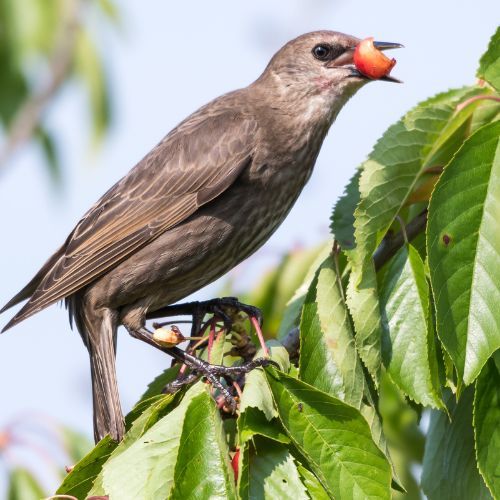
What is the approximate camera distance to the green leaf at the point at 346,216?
3.29m

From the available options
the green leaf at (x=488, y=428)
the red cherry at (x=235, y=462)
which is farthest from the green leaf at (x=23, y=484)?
the green leaf at (x=488, y=428)

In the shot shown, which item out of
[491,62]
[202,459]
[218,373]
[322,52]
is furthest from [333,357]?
[322,52]

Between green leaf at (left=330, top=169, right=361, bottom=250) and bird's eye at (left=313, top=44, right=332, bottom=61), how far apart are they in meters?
1.64

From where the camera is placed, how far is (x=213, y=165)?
4.65 m

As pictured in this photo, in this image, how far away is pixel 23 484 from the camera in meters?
4.83

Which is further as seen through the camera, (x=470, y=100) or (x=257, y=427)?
(x=470, y=100)

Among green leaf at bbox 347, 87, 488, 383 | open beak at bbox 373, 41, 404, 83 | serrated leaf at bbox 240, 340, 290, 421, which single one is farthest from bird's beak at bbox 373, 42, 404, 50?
serrated leaf at bbox 240, 340, 290, 421

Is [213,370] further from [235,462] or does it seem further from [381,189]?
[381,189]

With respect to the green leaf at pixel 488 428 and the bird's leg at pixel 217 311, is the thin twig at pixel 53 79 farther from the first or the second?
the green leaf at pixel 488 428

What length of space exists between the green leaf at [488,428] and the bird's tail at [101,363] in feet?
5.67

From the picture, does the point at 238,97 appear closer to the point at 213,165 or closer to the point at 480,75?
the point at 213,165

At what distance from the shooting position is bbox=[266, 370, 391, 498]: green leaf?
2.58m

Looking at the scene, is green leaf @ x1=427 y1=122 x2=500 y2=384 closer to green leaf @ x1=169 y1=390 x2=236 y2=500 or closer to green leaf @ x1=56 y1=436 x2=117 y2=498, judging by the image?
green leaf @ x1=169 y1=390 x2=236 y2=500

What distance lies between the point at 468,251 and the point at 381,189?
44 centimetres
